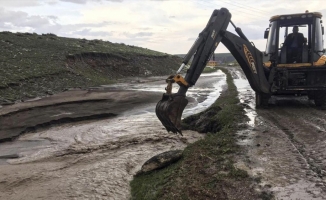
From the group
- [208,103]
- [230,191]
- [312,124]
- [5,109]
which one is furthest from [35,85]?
[230,191]

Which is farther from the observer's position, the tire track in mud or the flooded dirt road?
the flooded dirt road

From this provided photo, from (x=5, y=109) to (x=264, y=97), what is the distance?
10.4m

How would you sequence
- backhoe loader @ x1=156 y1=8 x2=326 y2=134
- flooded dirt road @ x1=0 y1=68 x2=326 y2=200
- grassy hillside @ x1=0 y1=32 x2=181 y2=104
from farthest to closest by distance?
grassy hillside @ x1=0 y1=32 x2=181 y2=104, backhoe loader @ x1=156 y1=8 x2=326 y2=134, flooded dirt road @ x1=0 y1=68 x2=326 y2=200

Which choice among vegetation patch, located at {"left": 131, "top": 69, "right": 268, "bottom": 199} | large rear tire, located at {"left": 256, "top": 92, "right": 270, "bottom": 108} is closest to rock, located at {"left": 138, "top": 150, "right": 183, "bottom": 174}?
vegetation patch, located at {"left": 131, "top": 69, "right": 268, "bottom": 199}

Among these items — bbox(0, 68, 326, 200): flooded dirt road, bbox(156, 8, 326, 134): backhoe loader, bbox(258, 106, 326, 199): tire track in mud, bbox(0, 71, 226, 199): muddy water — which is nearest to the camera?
A: bbox(258, 106, 326, 199): tire track in mud

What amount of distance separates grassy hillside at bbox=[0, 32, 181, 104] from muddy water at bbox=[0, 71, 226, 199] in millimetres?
7168

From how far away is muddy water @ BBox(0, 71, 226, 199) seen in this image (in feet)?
21.4

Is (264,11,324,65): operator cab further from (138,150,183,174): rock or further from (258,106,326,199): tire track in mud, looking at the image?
(138,150,183,174): rock

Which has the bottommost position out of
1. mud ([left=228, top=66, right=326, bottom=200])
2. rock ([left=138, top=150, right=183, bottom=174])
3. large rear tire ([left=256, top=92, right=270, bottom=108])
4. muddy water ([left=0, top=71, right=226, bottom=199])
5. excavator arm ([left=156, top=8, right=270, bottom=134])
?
muddy water ([left=0, top=71, right=226, bottom=199])

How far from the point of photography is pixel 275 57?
37.8 ft

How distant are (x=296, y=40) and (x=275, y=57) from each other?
964 millimetres

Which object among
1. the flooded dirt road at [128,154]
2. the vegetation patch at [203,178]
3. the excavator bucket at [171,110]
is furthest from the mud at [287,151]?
the excavator bucket at [171,110]

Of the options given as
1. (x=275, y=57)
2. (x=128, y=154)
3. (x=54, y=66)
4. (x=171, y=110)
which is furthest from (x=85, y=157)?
(x=54, y=66)

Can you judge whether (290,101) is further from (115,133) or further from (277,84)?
(115,133)
